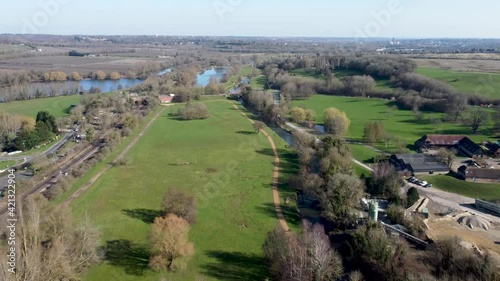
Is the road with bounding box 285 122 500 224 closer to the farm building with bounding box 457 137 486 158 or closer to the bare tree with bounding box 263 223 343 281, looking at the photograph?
the farm building with bounding box 457 137 486 158

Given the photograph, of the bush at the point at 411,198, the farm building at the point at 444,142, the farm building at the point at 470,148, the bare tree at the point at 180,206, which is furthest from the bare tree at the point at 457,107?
the bare tree at the point at 180,206

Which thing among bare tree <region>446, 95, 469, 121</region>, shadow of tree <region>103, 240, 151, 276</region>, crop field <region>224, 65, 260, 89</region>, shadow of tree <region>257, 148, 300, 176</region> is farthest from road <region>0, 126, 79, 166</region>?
bare tree <region>446, 95, 469, 121</region>

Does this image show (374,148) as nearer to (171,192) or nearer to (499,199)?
(499,199)

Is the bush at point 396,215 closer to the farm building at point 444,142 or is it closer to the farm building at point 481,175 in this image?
the farm building at point 481,175

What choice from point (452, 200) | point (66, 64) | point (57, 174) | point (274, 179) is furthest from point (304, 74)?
point (66, 64)

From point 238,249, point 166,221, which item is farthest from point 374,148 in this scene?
point 166,221

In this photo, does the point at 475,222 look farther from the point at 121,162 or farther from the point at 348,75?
the point at 348,75
